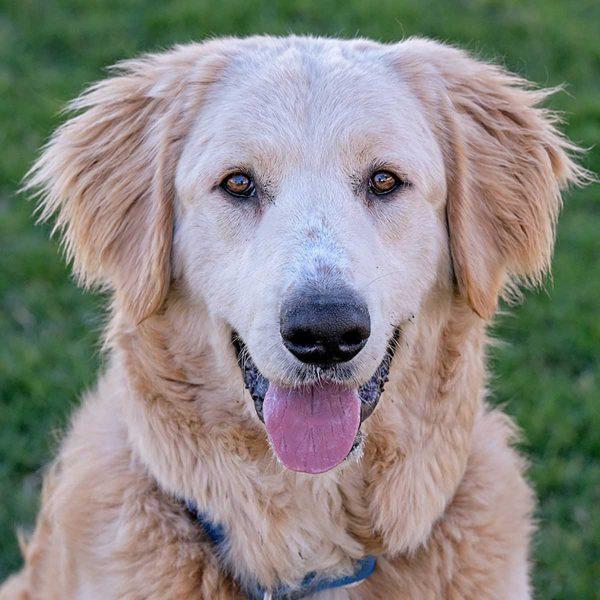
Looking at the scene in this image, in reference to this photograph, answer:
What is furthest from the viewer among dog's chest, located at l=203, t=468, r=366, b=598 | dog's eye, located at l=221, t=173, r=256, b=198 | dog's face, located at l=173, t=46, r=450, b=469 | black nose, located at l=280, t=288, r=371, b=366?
dog's chest, located at l=203, t=468, r=366, b=598

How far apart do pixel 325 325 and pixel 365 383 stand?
39 centimetres

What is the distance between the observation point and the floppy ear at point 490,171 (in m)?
3.50

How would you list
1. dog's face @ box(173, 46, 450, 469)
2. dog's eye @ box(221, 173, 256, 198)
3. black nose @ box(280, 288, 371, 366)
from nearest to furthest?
1. black nose @ box(280, 288, 371, 366)
2. dog's face @ box(173, 46, 450, 469)
3. dog's eye @ box(221, 173, 256, 198)

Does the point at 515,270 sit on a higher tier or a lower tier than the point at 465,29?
higher

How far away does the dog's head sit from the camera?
10.2 ft

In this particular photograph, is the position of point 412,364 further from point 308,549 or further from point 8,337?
point 8,337

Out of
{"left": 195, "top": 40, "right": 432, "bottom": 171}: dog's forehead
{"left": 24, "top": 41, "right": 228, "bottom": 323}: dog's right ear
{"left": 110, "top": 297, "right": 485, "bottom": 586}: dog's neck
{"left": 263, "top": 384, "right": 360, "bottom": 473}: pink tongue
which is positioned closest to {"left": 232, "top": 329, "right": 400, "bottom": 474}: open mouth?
{"left": 263, "top": 384, "right": 360, "bottom": 473}: pink tongue

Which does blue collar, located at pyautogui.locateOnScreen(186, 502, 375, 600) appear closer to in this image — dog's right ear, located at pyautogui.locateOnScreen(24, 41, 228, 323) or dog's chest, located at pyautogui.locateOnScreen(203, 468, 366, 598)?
dog's chest, located at pyautogui.locateOnScreen(203, 468, 366, 598)

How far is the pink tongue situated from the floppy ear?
610mm

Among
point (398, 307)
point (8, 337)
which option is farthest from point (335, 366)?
point (8, 337)

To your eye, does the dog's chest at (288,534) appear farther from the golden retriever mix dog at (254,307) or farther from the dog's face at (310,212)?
the dog's face at (310,212)

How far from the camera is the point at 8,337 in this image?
577cm

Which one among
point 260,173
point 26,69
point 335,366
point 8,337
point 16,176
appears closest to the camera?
point 335,366

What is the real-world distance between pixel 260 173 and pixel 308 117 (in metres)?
0.24
